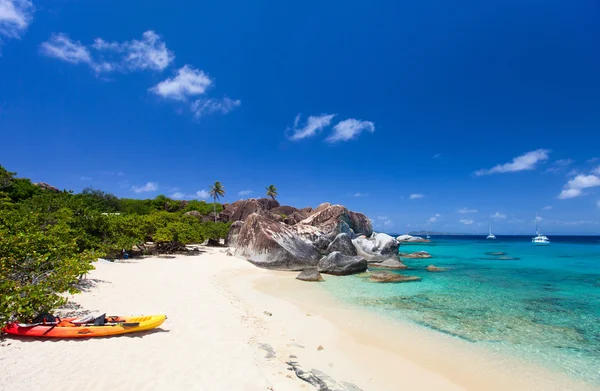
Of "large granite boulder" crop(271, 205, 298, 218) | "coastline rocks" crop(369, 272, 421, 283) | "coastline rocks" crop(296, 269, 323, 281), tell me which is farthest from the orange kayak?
"large granite boulder" crop(271, 205, 298, 218)

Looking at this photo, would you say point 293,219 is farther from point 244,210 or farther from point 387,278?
point 387,278

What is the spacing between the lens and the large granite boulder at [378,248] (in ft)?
86.3

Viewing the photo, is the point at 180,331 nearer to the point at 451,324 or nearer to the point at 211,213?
the point at 451,324

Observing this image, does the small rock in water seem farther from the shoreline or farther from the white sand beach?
the white sand beach

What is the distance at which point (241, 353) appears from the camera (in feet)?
20.5

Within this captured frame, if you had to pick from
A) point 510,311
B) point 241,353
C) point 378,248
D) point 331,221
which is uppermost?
point 331,221

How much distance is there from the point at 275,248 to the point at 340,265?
14.5ft

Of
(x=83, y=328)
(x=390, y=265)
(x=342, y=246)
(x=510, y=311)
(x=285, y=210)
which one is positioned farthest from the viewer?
(x=285, y=210)

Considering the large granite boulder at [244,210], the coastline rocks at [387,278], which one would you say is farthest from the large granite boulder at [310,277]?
the large granite boulder at [244,210]

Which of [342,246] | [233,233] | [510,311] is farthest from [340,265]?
[233,233]

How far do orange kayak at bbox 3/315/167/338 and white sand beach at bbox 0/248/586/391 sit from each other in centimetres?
15

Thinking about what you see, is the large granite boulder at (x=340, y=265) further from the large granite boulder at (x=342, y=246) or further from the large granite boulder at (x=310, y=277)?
the large granite boulder at (x=342, y=246)

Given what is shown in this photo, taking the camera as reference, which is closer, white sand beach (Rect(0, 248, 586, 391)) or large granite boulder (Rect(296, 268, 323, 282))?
white sand beach (Rect(0, 248, 586, 391))

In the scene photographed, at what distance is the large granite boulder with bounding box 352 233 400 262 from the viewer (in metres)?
26.3
